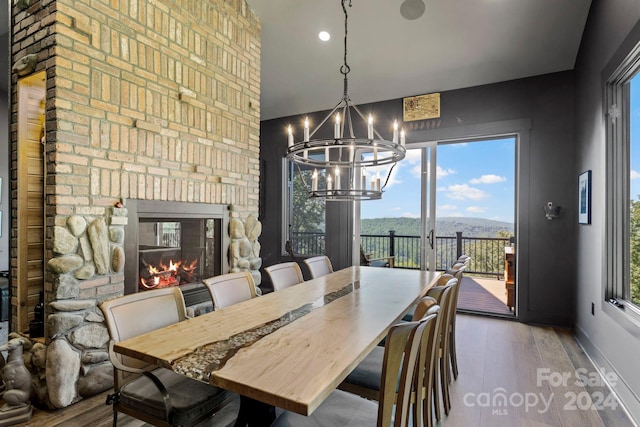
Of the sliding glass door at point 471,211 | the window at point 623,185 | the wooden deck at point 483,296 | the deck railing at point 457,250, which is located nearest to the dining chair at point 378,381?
the window at point 623,185

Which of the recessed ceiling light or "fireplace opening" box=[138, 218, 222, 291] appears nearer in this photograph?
"fireplace opening" box=[138, 218, 222, 291]

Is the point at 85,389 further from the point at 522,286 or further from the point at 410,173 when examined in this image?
the point at 522,286

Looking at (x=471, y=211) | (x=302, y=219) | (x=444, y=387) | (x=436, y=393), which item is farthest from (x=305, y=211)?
(x=436, y=393)

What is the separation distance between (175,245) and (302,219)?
2.46 metres

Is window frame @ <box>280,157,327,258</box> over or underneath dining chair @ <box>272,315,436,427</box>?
over

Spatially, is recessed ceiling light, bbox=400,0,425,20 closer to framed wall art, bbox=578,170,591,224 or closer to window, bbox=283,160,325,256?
framed wall art, bbox=578,170,591,224

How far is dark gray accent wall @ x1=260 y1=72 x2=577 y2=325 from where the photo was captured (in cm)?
381

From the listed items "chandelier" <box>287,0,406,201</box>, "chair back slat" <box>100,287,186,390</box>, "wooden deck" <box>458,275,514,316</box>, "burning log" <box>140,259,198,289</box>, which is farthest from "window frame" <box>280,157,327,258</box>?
"chair back slat" <box>100,287,186,390</box>

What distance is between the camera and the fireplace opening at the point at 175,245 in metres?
2.73

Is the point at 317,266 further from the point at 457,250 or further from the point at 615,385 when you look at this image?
the point at 457,250

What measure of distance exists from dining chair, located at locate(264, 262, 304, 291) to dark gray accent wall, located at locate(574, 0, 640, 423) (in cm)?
231

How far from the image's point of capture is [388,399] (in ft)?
3.87

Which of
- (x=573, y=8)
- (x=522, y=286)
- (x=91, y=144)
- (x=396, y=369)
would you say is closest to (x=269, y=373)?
(x=396, y=369)

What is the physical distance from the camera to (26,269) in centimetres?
251
